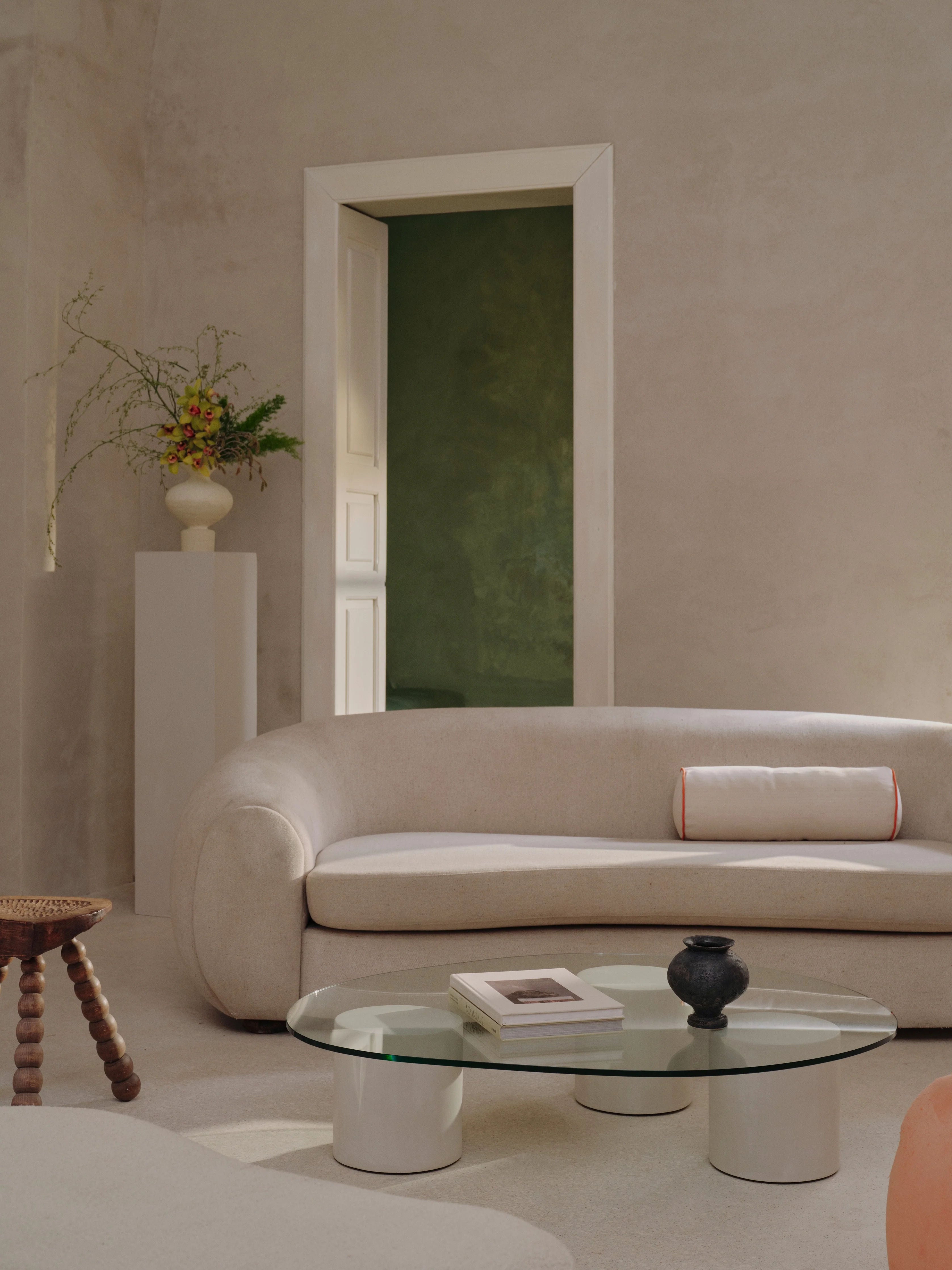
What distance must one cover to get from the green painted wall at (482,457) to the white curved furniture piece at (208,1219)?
18.9ft

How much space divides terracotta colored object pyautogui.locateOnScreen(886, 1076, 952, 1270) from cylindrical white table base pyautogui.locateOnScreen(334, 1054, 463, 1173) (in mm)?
882

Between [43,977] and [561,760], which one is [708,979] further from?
[561,760]

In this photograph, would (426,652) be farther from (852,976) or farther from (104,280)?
(852,976)

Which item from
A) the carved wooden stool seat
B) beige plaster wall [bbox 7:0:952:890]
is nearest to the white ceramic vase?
beige plaster wall [bbox 7:0:952:890]

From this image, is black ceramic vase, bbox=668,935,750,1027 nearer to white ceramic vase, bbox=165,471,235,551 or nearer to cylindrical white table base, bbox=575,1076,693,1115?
cylindrical white table base, bbox=575,1076,693,1115

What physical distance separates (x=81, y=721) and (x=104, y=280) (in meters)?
1.73

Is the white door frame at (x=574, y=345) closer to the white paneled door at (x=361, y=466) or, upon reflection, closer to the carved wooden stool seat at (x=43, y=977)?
the white paneled door at (x=361, y=466)

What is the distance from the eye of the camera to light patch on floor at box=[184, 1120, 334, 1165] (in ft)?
8.39

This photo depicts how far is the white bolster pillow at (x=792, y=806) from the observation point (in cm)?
368

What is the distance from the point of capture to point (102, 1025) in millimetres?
2793

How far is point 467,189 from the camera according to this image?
16.3 feet

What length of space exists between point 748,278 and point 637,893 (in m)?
2.49

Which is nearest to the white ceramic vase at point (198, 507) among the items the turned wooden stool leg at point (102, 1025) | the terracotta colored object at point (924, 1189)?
the turned wooden stool leg at point (102, 1025)

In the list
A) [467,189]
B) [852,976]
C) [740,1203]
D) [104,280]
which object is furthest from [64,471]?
[740,1203]
